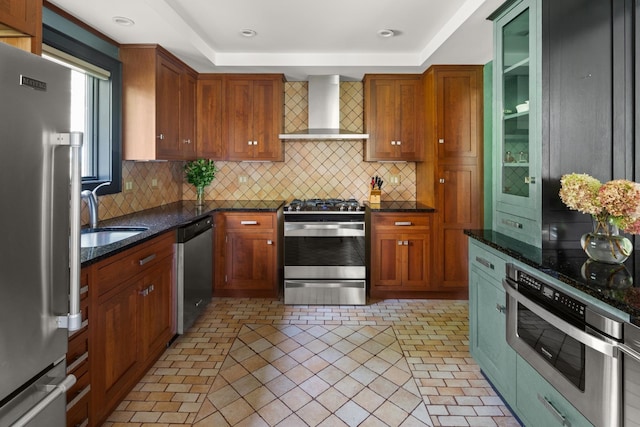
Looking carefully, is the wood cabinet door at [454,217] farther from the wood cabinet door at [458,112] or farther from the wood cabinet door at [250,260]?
the wood cabinet door at [250,260]

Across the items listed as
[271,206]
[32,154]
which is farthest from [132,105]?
[32,154]

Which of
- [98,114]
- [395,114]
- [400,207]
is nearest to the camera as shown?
[98,114]

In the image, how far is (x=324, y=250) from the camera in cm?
386

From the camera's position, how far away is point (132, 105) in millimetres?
3248

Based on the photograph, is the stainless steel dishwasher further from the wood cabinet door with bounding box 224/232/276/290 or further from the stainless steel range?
the stainless steel range

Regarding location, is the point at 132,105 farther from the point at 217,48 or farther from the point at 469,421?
the point at 469,421

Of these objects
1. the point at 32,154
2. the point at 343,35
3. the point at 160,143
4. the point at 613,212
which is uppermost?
the point at 343,35

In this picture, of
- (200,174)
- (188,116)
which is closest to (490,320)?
(200,174)

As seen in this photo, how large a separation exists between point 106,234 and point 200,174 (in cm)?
169

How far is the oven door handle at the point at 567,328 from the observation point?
4.14ft

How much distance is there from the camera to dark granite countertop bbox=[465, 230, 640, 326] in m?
1.24

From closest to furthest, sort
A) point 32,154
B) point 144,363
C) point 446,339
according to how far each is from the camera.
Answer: point 32,154
point 144,363
point 446,339

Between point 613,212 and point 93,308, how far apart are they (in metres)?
2.23

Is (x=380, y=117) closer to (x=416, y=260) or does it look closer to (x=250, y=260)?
(x=416, y=260)
